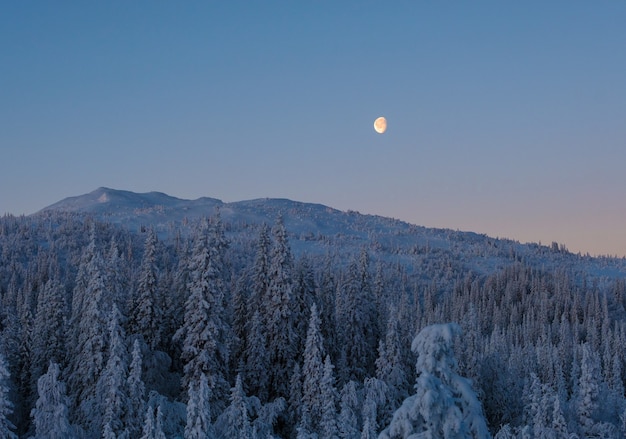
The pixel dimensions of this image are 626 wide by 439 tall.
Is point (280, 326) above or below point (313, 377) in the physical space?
above

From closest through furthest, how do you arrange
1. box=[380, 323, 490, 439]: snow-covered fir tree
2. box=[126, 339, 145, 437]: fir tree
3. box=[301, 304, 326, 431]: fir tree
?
box=[380, 323, 490, 439]: snow-covered fir tree → box=[126, 339, 145, 437]: fir tree → box=[301, 304, 326, 431]: fir tree

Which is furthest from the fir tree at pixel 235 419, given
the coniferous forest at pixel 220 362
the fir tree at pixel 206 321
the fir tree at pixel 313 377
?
the fir tree at pixel 313 377

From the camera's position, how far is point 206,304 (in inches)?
1527

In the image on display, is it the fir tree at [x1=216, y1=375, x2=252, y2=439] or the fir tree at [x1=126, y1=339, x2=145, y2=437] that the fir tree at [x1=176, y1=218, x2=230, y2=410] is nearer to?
the fir tree at [x1=216, y1=375, x2=252, y2=439]

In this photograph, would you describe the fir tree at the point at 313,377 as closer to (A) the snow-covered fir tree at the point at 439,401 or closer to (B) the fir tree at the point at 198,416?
(B) the fir tree at the point at 198,416

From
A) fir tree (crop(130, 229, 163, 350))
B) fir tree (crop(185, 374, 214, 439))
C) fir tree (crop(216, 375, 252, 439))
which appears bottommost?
fir tree (crop(216, 375, 252, 439))

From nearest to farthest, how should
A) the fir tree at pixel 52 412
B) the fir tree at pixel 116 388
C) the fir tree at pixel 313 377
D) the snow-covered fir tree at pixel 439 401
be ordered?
1. the snow-covered fir tree at pixel 439 401
2. the fir tree at pixel 52 412
3. the fir tree at pixel 116 388
4. the fir tree at pixel 313 377

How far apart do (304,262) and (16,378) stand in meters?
26.9

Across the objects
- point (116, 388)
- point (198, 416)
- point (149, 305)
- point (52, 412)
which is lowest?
point (52, 412)

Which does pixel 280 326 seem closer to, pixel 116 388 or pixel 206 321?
pixel 206 321

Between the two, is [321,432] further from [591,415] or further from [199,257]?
[591,415]

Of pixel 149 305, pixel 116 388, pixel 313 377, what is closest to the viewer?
pixel 116 388

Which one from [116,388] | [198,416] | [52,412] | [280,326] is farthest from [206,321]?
[198,416]

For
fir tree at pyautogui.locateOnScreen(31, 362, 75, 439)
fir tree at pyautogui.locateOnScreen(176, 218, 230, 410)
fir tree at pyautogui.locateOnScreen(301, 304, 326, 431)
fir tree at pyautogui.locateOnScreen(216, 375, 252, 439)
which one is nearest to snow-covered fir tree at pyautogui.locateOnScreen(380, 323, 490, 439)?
fir tree at pyautogui.locateOnScreen(216, 375, 252, 439)
